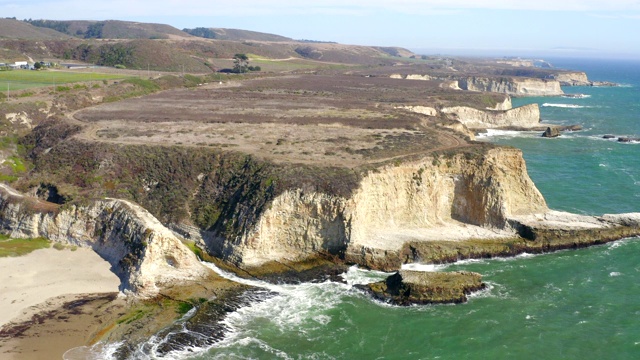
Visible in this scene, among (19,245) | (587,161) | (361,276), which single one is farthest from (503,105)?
(19,245)

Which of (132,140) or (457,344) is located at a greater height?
(132,140)

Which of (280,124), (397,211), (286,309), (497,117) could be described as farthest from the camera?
(497,117)

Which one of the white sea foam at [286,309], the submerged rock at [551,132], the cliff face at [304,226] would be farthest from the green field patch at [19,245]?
the submerged rock at [551,132]

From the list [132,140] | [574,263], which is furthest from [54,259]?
[574,263]

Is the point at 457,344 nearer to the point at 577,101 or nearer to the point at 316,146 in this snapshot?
the point at 316,146

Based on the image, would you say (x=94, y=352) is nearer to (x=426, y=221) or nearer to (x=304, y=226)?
(x=304, y=226)

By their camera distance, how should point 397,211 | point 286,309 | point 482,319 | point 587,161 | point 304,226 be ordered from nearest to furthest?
point 482,319, point 286,309, point 304,226, point 397,211, point 587,161

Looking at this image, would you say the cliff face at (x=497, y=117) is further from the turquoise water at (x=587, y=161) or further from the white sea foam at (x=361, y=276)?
the white sea foam at (x=361, y=276)
